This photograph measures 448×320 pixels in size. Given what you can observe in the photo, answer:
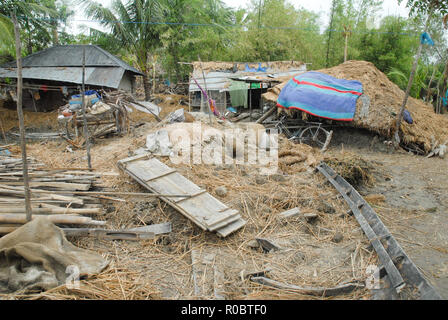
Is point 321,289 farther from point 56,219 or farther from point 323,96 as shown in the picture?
point 323,96

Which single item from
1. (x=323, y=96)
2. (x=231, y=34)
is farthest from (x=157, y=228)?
(x=231, y=34)

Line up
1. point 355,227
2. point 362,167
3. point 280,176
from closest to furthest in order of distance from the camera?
1. point 355,227
2. point 280,176
3. point 362,167

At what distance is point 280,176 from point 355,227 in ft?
6.64

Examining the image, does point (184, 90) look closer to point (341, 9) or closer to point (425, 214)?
point (341, 9)

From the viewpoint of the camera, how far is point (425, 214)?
5215 mm

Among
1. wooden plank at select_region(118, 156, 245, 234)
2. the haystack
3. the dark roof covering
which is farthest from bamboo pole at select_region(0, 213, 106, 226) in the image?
the dark roof covering

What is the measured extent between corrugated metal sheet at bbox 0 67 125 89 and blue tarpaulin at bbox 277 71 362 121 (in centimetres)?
844

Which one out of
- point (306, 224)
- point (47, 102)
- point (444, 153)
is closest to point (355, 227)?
point (306, 224)

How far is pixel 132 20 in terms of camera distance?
16.7 meters

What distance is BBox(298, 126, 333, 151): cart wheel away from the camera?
9.82 metres

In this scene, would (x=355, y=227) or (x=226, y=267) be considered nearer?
(x=226, y=267)

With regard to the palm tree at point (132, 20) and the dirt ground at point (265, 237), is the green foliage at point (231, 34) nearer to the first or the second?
the palm tree at point (132, 20)

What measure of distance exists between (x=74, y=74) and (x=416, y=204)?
596 inches

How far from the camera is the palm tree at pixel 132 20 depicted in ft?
51.8
